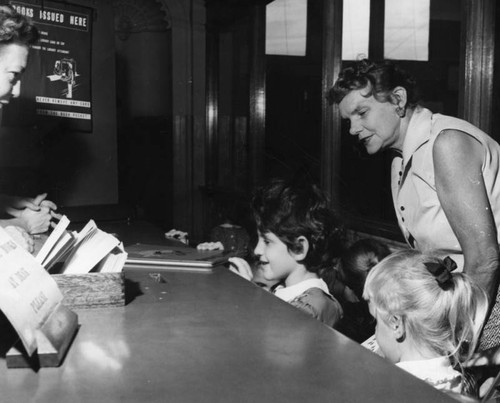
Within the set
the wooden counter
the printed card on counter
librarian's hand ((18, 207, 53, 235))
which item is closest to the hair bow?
the wooden counter

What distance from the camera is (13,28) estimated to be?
1.95 meters

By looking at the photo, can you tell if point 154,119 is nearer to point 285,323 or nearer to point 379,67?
point 379,67

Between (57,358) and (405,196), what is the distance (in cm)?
124

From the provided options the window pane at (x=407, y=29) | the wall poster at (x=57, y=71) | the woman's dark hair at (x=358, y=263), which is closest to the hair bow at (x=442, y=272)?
the woman's dark hair at (x=358, y=263)

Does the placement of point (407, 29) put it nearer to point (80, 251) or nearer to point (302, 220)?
point (302, 220)

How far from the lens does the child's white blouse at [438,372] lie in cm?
135

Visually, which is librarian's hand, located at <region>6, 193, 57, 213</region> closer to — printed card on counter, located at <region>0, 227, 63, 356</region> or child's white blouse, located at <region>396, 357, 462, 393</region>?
printed card on counter, located at <region>0, 227, 63, 356</region>

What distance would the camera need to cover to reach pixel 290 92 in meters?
4.44

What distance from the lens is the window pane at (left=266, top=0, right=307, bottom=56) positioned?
166 inches

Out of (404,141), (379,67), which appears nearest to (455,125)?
(404,141)

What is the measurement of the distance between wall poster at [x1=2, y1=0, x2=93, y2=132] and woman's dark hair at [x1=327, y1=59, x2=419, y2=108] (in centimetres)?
342

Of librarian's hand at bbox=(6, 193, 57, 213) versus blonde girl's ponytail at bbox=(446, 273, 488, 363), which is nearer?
blonde girl's ponytail at bbox=(446, 273, 488, 363)

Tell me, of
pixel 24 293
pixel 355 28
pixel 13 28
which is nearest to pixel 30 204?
pixel 13 28

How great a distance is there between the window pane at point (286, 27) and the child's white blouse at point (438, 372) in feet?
10.2
